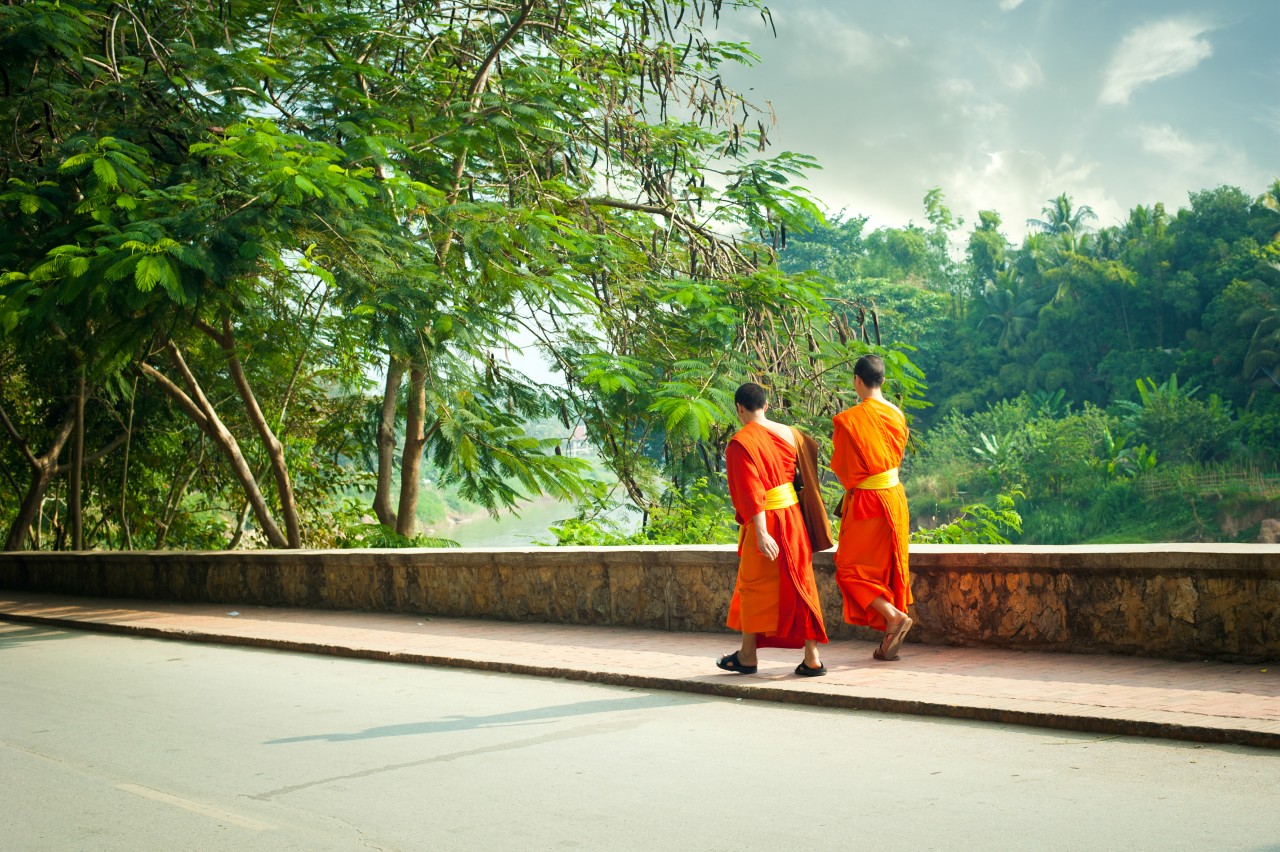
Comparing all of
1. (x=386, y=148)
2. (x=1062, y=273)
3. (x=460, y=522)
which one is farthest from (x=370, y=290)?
(x=460, y=522)

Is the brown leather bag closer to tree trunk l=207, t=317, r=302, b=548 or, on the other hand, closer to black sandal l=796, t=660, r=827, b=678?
black sandal l=796, t=660, r=827, b=678

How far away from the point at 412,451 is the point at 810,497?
9955 mm

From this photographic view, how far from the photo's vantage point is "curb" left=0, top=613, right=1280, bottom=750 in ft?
18.3

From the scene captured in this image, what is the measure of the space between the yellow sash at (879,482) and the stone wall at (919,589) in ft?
2.54

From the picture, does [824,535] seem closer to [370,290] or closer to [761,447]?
[761,447]

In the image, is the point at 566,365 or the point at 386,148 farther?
the point at 566,365

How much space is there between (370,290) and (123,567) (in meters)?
6.89

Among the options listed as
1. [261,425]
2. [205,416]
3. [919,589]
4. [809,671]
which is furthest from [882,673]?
[205,416]

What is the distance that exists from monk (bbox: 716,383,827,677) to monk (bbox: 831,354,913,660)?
1.08ft

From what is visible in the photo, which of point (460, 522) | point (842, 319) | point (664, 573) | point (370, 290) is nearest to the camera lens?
point (664, 573)

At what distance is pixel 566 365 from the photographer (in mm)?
16078

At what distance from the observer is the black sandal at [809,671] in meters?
7.49

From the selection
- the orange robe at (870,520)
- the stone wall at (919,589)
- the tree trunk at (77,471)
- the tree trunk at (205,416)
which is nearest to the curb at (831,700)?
the orange robe at (870,520)

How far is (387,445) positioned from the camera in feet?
59.3
